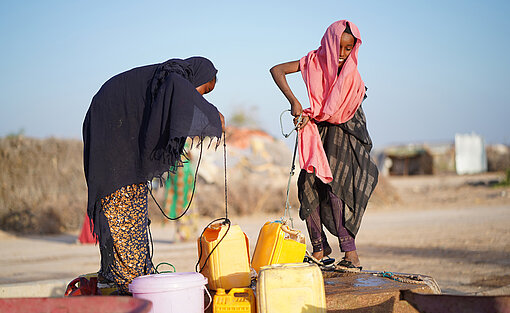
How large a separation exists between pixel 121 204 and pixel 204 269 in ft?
2.38

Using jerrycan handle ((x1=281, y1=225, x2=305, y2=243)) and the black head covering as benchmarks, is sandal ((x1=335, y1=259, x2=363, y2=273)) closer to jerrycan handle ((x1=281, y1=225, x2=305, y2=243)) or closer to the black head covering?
jerrycan handle ((x1=281, y1=225, x2=305, y2=243))

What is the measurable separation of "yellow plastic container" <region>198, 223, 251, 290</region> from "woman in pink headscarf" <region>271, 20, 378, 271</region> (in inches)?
36.6

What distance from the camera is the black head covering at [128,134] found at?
3322 mm

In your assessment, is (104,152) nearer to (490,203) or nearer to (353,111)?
(353,111)

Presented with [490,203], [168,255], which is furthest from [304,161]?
[490,203]

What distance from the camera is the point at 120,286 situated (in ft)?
11.6

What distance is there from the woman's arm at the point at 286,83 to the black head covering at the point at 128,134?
1008mm

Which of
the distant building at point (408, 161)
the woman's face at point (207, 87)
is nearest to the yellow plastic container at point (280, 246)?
the woman's face at point (207, 87)

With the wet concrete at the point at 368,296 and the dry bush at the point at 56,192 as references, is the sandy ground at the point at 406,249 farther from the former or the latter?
the wet concrete at the point at 368,296

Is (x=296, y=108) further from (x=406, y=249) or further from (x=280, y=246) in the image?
(x=406, y=249)

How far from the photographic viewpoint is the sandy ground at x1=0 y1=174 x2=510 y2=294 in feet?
21.0

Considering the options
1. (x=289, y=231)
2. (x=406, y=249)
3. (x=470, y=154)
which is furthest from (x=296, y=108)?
(x=470, y=154)

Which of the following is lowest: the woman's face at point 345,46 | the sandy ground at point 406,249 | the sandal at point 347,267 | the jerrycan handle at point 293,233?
the sandy ground at point 406,249

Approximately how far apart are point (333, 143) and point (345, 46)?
781mm
